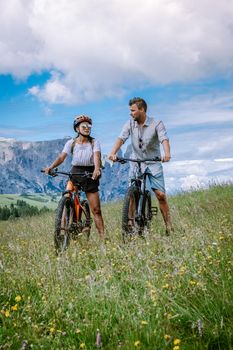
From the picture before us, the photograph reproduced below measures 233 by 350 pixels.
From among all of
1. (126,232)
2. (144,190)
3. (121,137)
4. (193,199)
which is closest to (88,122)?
(121,137)

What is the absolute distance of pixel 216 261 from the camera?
17.6 feet

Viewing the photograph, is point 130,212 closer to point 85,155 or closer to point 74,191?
point 74,191

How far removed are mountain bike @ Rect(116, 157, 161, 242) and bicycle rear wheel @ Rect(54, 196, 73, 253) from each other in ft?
3.56

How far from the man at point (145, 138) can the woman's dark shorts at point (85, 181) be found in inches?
33.4

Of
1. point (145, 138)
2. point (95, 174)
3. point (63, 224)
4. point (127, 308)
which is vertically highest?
point (145, 138)

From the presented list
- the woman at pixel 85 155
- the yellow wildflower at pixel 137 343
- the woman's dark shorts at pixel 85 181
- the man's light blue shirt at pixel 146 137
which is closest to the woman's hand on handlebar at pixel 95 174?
the woman at pixel 85 155

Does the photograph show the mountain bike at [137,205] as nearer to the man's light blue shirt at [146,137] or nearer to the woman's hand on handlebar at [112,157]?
the woman's hand on handlebar at [112,157]

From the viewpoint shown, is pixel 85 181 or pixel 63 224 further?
pixel 85 181

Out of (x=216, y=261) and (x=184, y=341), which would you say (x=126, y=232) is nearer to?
(x=216, y=261)

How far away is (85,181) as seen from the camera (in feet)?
31.8

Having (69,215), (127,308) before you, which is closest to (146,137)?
(69,215)

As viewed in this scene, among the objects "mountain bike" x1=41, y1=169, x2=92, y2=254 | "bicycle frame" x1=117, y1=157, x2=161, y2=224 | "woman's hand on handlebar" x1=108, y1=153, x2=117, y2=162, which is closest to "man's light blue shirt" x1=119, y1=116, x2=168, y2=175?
"bicycle frame" x1=117, y1=157, x2=161, y2=224

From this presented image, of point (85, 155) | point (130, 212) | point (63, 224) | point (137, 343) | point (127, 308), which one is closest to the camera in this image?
point (137, 343)

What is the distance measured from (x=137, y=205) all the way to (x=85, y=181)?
1.23 m
